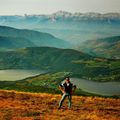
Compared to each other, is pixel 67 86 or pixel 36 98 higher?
pixel 67 86

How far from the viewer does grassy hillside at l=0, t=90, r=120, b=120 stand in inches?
1275

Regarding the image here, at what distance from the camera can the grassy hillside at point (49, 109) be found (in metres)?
32.4

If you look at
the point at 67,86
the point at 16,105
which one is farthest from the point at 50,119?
the point at 16,105

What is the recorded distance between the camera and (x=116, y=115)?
3456 cm

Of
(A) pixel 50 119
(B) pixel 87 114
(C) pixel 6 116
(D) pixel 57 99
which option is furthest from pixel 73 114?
(D) pixel 57 99

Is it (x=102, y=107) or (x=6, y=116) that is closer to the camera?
(x=6, y=116)

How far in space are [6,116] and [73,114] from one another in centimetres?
706

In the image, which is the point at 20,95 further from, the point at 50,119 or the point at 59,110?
the point at 50,119

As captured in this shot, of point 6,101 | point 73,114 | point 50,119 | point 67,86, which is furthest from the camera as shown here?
point 6,101

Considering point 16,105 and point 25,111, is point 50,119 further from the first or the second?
point 16,105

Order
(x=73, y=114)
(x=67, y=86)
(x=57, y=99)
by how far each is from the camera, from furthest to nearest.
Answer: (x=57, y=99) → (x=67, y=86) → (x=73, y=114)

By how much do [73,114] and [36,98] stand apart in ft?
39.9

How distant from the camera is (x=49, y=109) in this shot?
120 feet

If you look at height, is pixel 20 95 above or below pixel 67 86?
below
